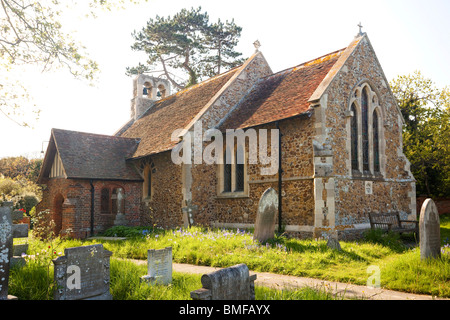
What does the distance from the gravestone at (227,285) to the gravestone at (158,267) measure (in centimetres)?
205

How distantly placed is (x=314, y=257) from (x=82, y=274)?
542 cm

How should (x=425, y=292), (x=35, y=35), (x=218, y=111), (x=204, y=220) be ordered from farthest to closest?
(x=218, y=111) < (x=204, y=220) < (x=35, y=35) < (x=425, y=292)

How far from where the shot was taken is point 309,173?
1275 cm

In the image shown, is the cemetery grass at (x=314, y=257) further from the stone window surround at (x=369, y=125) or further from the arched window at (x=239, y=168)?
the arched window at (x=239, y=168)

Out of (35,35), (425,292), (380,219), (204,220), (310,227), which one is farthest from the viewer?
(204,220)

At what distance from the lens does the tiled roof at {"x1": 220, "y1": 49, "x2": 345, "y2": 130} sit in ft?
45.8

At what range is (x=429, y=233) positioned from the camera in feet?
25.5

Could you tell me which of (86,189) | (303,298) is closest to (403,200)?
(303,298)

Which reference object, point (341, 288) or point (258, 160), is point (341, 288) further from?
point (258, 160)

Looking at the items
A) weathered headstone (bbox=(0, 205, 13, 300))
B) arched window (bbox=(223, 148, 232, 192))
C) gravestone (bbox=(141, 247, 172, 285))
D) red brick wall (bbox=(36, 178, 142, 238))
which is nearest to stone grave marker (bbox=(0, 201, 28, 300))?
weathered headstone (bbox=(0, 205, 13, 300))

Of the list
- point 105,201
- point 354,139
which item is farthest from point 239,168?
point 105,201

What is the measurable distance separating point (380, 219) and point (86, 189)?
40.4 ft

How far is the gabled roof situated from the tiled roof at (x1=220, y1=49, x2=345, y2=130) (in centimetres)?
550

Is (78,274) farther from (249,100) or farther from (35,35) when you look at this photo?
(249,100)
